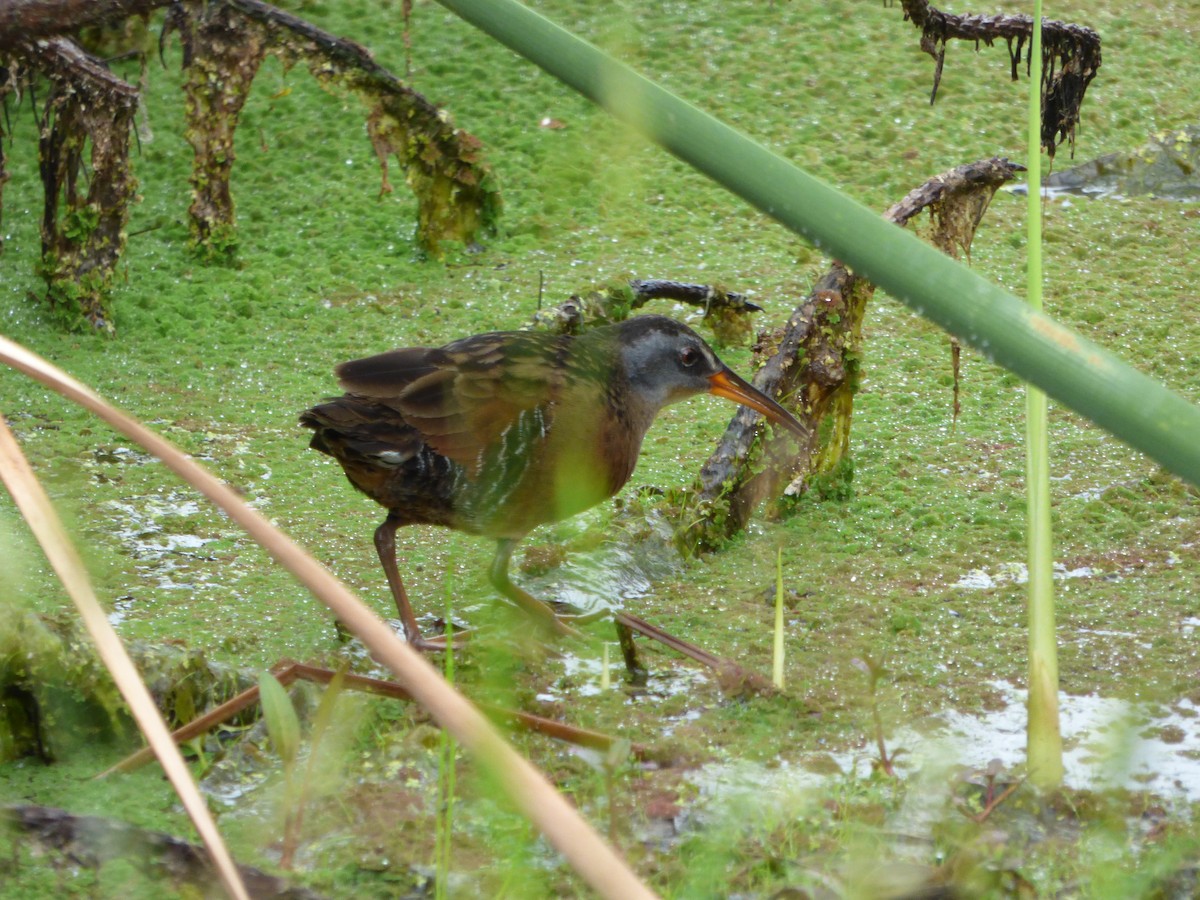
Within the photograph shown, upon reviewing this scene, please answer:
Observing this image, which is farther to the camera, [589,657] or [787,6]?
[787,6]

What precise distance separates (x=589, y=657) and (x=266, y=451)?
1.19 metres

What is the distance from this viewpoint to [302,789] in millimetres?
1831

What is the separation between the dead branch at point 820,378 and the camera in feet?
10.3

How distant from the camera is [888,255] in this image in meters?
0.94

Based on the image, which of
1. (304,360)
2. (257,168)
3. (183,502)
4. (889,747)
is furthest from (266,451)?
(889,747)

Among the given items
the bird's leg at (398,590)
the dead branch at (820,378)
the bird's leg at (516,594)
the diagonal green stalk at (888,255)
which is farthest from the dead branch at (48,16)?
the diagonal green stalk at (888,255)

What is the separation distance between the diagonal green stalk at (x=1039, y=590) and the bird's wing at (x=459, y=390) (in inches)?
40.1

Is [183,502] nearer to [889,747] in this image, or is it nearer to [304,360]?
[304,360]

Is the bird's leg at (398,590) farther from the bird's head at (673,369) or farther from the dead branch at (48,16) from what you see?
the dead branch at (48,16)

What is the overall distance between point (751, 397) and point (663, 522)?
13.3 inches

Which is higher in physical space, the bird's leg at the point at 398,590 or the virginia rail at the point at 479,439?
the virginia rail at the point at 479,439

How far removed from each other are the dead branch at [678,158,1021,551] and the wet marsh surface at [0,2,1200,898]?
9 cm

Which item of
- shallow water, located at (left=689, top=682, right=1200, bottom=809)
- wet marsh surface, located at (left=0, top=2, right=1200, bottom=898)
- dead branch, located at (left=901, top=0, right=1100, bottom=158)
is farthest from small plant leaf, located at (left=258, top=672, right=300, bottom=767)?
dead branch, located at (left=901, top=0, right=1100, bottom=158)

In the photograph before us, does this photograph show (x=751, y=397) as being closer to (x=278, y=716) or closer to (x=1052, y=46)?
(x=1052, y=46)
